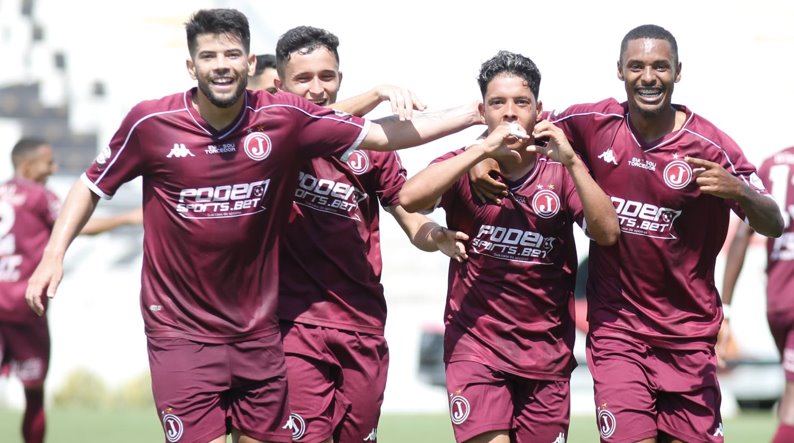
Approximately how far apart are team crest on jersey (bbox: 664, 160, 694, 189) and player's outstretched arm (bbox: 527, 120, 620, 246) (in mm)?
317

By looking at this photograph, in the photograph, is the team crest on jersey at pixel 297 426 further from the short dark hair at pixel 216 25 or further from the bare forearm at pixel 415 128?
the short dark hair at pixel 216 25

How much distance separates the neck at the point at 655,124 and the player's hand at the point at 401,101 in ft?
3.22

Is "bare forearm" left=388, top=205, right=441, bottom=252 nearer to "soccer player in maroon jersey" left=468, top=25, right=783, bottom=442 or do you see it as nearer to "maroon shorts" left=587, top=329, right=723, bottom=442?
"soccer player in maroon jersey" left=468, top=25, right=783, bottom=442

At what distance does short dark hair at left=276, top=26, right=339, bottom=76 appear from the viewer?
6145mm

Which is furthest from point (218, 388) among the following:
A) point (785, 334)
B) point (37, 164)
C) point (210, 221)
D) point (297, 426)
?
point (37, 164)

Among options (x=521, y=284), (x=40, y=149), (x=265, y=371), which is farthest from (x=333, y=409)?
(x=40, y=149)

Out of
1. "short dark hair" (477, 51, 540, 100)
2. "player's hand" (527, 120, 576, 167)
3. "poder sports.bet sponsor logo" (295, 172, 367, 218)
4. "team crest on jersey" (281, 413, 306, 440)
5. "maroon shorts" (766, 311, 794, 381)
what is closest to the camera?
"player's hand" (527, 120, 576, 167)

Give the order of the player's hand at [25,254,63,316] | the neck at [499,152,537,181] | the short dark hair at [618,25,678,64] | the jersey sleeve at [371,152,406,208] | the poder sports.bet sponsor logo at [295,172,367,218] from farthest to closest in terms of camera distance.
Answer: the jersey sleeve at [371,152,406,208]
the poder sports.bet sponsor logo at [295,172,367,218]
the neck at [499,152,537,181]
the short dark hair at [618,25,678,64]
the player's hand at [25,254,63,316]

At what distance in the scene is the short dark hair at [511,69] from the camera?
5684 mm

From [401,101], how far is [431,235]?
64 centimetres

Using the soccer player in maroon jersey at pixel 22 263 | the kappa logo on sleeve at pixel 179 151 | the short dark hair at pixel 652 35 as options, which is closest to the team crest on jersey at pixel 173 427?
the kappa logo on sleeve at pixel 179 151

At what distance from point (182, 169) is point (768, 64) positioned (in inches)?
384

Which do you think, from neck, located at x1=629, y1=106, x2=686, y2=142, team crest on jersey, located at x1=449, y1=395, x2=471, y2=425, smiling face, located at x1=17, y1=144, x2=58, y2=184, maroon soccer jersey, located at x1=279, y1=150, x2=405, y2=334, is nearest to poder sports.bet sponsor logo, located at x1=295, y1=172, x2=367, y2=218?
maroon soccer jersey, located at x1=279, y1=150, x2=405, y2=334

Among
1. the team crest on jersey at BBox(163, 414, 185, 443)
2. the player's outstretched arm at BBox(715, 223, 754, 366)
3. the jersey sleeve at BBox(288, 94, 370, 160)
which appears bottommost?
the team crest on jersey at BBox(163, 414, 185, 443)
